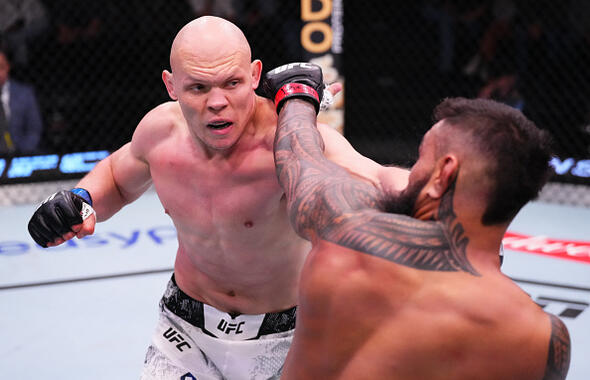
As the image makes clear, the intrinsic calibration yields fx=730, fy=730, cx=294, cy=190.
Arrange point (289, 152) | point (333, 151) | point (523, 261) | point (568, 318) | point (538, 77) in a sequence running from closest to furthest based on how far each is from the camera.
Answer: point (289, 152)
point (333, 151)
point (568, 318)
point (523, 261)
point (538, 77)

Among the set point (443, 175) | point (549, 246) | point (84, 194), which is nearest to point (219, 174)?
point (84, 194)

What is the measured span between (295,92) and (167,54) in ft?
12.5

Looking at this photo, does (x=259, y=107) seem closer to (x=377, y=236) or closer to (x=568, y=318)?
(x=377, y=236)

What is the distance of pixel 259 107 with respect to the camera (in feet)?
6.20

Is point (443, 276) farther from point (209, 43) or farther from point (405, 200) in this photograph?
point (209, 43)

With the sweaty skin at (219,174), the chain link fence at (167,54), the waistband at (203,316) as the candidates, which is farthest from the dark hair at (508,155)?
the chain link fence at (167,54)

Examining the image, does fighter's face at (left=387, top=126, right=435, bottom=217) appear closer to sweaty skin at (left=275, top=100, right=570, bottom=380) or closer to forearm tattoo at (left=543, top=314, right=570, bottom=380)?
sweaty skin at (left=275, top=100, right=570, bottom=380)

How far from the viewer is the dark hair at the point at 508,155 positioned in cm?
122

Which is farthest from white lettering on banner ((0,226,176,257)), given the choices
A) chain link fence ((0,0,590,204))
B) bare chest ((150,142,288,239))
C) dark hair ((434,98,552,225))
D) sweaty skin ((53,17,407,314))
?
dark hair ((434,98,552,225))

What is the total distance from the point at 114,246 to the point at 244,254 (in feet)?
7.78

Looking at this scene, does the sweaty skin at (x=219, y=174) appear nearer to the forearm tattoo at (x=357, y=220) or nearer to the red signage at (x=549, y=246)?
the forearm tattoo at (x=357, y=220)

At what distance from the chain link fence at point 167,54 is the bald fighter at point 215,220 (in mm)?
2997

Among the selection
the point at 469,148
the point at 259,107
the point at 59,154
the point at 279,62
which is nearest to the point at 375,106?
the point at 279,62

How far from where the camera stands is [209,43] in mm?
1759
